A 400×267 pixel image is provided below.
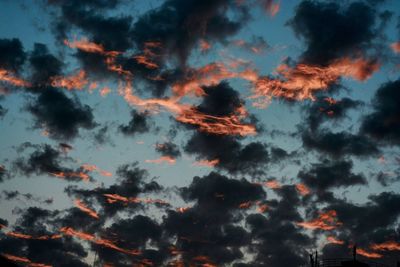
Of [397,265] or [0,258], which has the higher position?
[397,265]

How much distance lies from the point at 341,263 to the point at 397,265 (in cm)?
904

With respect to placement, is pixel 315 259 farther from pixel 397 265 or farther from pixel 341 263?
pixel 397 265

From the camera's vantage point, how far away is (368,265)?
173 ft

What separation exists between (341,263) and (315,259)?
3149mm

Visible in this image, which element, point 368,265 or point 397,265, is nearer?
point 368,265

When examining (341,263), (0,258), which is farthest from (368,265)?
(0,258)

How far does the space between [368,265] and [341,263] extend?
320 centimetres

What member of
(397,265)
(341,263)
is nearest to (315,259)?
(341,263)

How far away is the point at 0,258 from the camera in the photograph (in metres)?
49.8

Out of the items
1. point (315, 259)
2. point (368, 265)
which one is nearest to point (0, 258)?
point (315, 259)

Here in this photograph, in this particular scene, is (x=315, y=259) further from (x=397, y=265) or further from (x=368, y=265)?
(x=397, y=265)

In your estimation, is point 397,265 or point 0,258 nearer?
point 0,258

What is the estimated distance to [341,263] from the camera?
53250 millimetres

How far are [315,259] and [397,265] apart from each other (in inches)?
460
